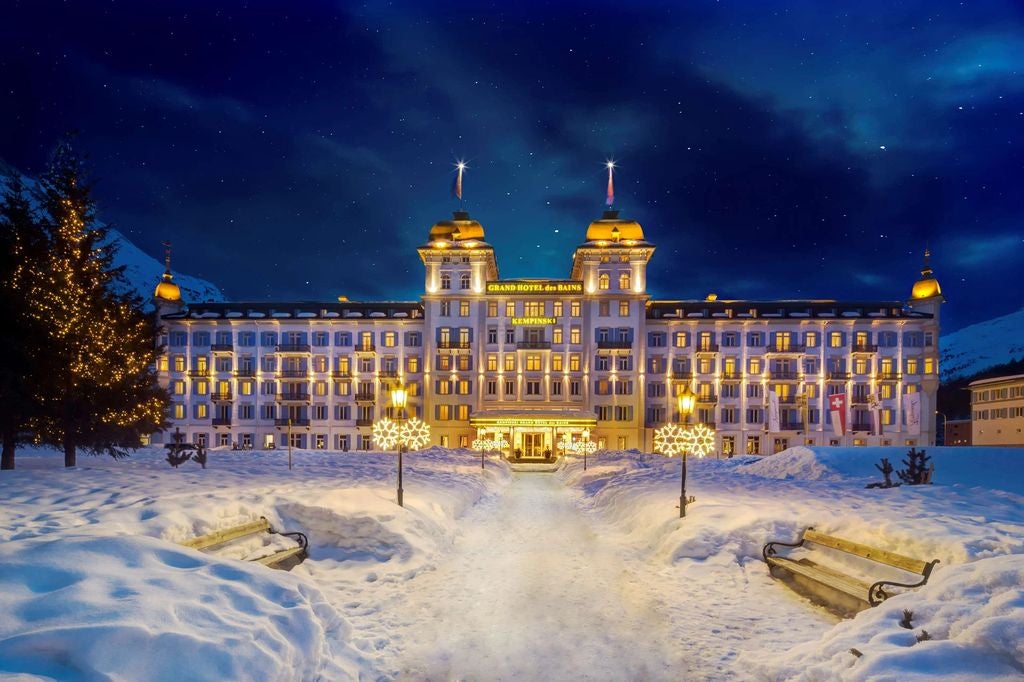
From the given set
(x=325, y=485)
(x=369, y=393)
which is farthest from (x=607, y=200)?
(x=325, y=485)

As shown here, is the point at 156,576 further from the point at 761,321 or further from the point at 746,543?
the point at 761,321

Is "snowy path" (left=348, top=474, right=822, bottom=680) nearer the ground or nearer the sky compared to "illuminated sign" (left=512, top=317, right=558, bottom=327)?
nearer the ground

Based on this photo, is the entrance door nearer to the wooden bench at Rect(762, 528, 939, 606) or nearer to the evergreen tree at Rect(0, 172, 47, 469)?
the evergreen tree at Rect(0, 172, 47, 469)

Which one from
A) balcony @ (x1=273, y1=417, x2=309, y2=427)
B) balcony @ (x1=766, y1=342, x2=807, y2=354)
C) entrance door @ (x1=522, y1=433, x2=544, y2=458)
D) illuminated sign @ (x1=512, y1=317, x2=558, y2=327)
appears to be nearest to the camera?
entrance door @ (x1=522, y1=433, x2=544, y2=458)

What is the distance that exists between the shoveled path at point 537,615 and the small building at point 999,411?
64.0 m

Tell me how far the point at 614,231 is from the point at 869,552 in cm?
5187

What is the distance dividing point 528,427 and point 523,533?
3973 cm

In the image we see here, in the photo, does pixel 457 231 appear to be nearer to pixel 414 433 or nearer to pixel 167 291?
pixel 414 433

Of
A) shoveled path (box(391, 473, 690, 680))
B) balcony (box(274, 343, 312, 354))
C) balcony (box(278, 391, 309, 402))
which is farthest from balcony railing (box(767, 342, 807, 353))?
balcony (box(278, 391, 309, 402))

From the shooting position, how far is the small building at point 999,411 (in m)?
53.6

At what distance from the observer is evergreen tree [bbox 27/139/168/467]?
18.8 meters

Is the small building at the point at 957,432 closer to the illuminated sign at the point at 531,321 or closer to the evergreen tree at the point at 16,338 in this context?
the illuminated sign at the point at 531,321

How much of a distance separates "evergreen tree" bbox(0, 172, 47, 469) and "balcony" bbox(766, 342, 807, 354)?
58921 millimetres

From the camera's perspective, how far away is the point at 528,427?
53.8 meters
